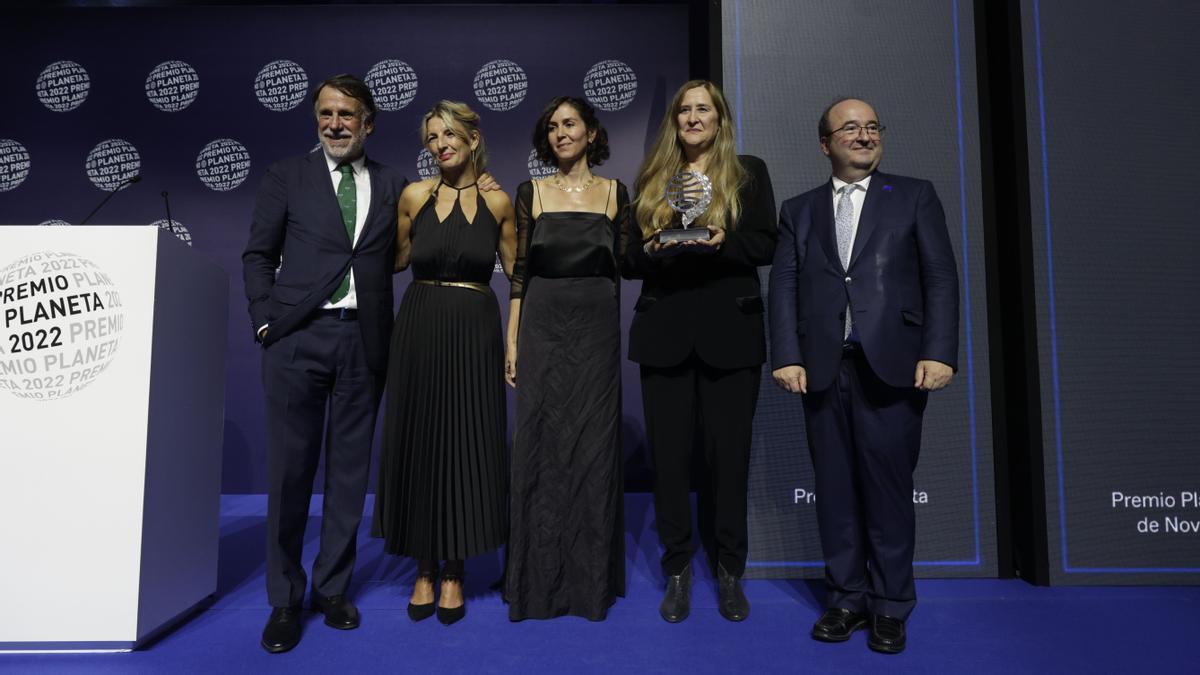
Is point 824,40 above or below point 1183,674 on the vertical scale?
above

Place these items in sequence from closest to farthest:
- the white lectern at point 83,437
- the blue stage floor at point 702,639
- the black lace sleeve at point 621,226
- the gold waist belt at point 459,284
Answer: the blue stage floor at point 702,639 → the white lectern at point 83,437 → the gold waist belt at point 459,284 → the black lace sleeve at point 621,226

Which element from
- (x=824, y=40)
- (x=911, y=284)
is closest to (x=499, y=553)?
(x=911, y=284)

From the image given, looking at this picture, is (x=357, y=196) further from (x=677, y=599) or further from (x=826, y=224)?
(x=677, y=599)

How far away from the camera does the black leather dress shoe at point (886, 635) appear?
2.18 m

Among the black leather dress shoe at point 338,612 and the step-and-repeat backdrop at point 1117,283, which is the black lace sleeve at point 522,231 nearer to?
the black leather dress shoe at point 338,612

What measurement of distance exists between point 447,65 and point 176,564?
13.2ft

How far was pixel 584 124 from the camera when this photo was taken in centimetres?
262

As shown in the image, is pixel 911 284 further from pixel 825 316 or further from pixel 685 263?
pixel 685 263

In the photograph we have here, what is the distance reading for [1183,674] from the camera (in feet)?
6.73

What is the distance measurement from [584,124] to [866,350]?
1334 millimetres

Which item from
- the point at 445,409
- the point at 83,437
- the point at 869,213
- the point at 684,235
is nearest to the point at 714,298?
the point at 684,235

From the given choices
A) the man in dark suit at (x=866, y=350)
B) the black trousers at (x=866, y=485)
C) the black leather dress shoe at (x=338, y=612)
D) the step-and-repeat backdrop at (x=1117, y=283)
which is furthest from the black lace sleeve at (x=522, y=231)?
the step-and-repeat backdrop at (x=1117, y=283)

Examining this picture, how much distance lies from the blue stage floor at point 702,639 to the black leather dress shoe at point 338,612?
3 centimetres

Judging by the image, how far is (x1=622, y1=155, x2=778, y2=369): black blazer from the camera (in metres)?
2.41
